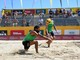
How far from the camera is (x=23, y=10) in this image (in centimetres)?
2781

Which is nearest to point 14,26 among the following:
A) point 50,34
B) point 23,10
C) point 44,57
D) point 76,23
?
point 23,10

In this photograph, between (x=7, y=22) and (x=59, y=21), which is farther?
(x=59, y=21)

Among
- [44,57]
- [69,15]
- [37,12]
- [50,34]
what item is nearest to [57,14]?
[69,15]

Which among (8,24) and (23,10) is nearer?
(8,24)

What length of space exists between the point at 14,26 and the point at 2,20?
1.19 meters

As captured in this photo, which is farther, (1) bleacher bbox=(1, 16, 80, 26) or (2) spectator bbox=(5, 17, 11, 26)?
(1) bleacher bbox=(1, 16, 80, 26)

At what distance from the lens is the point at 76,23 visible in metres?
24.9

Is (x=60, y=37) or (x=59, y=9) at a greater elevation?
(x=59, y=9)

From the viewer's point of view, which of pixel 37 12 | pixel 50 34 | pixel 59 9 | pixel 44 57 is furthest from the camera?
pixel 37 12

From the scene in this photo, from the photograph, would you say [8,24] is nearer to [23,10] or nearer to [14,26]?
[14,26]

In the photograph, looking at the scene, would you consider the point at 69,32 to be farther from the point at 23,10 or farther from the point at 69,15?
the point at 23,10

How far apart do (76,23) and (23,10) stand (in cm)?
584

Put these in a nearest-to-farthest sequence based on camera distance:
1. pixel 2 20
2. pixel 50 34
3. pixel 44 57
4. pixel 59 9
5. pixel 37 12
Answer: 1. pixel 44 57
2. pixel 50 34
3. pixel 2 20
4. pixel 59 9
5. pixel 37 12

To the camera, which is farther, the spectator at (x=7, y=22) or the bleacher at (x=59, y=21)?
the bleacher at (x=59, y=21)
